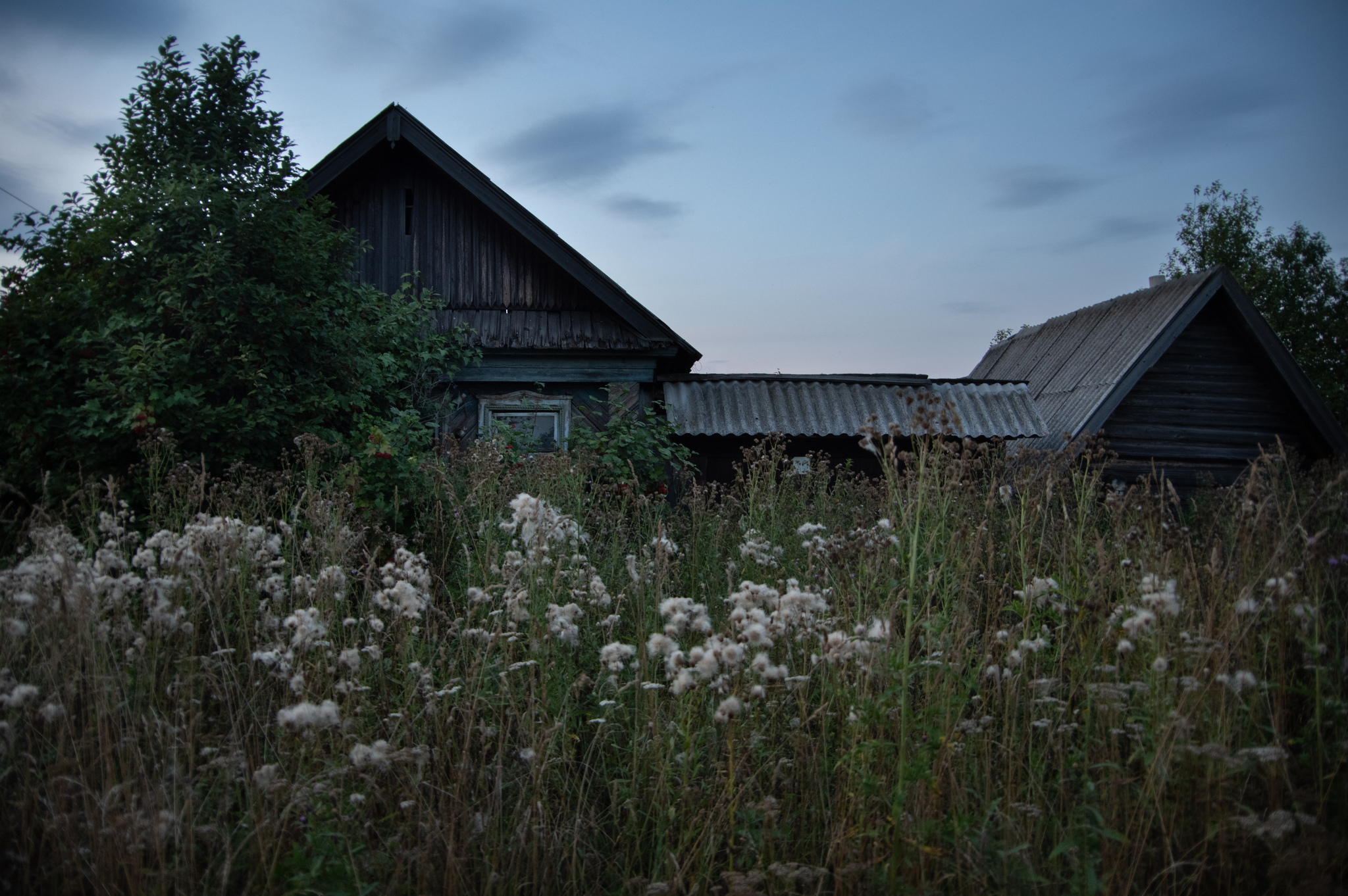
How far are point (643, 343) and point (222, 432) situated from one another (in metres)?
5.32

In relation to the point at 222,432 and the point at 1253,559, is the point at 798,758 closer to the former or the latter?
the point at 1253,559

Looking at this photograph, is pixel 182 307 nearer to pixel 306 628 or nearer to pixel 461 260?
pixel 461 260

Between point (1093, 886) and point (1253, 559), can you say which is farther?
point (1253, 559)

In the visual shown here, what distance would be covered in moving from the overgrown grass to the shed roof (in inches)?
356

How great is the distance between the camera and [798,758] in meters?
2.84

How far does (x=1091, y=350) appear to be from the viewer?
13922mm

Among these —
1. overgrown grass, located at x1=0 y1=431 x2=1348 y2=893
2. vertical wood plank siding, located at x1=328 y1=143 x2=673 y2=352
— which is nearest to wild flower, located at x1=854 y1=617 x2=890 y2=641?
overgrown grass, located at x1=0 y1=431 x2=1348 y2=893

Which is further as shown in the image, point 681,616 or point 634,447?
point 634,447

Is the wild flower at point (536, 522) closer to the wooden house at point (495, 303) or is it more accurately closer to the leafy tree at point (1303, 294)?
the wooden house at point (495, 303)

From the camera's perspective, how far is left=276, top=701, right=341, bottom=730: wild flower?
223cm

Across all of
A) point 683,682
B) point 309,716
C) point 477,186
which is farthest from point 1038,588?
point 477,186

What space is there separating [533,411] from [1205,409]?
37.1ft

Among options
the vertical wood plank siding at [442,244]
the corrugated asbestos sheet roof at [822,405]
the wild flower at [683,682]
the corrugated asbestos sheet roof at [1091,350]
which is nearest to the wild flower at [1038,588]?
the wild flower at [683,682]

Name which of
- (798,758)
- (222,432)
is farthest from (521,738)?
(222,432)
